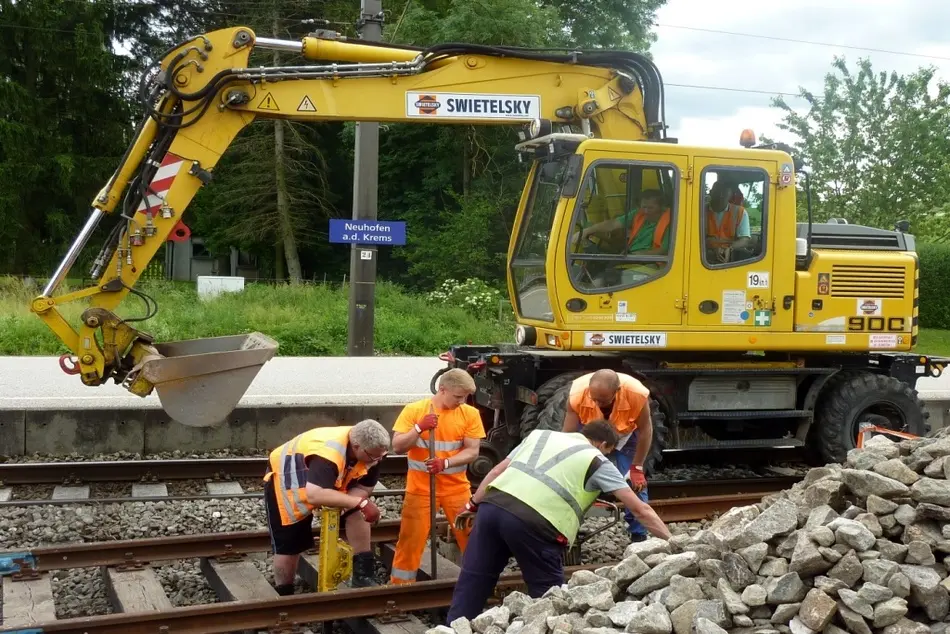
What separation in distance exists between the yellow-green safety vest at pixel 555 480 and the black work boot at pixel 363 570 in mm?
1603

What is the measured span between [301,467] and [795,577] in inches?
110

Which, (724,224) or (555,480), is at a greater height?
(724,224)

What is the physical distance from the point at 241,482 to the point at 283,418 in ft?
4.51

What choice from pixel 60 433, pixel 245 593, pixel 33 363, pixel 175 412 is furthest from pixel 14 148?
pixel 245 593

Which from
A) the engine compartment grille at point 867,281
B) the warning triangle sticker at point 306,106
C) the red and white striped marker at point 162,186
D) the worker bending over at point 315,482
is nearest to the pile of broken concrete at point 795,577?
the worker bending over at point 315,482

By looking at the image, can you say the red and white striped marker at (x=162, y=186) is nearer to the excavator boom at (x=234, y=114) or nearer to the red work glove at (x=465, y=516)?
the excavator boom at (x=234, y=114)

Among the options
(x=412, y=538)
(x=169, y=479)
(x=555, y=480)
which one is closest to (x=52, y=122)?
(x=169, y=479)

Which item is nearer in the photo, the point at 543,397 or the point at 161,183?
the point at 161,183

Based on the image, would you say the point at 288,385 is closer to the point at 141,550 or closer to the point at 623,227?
the point at 623,227

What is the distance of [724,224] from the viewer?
834 centimetres

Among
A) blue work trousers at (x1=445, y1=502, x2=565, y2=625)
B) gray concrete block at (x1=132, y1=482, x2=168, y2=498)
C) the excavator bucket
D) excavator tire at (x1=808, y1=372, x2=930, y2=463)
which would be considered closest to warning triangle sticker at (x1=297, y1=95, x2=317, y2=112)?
the excavator bucket

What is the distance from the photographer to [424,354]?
17766 mm

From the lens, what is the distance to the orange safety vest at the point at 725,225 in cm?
830

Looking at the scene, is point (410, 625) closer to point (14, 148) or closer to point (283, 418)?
point (283, 418)
